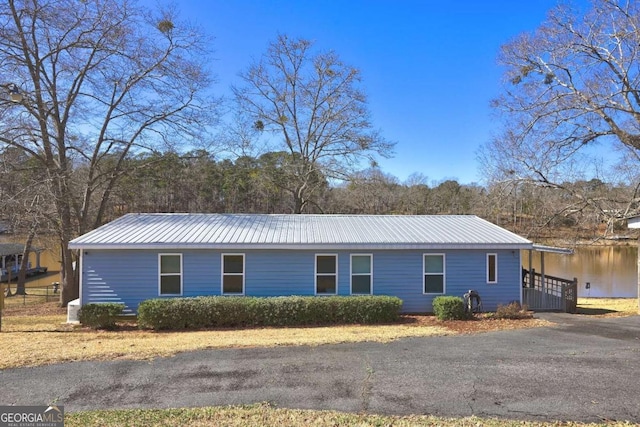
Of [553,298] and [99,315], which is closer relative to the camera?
[99,315]

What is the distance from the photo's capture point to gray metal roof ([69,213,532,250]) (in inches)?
491

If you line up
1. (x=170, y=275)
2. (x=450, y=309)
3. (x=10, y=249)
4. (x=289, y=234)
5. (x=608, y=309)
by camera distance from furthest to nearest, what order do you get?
(x=10, y=249) → (x=608, y=309) → (x=289, y=234) → (x=170, y=275) → (x=450, y=309)

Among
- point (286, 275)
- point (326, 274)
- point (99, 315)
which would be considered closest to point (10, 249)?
point (99, 315)

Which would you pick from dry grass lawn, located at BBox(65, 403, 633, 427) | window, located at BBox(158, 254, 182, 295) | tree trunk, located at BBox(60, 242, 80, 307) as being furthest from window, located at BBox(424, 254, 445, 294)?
tree trunk, located at BBox(60, 242, 80, 307)

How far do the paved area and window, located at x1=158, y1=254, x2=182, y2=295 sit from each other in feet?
16.6

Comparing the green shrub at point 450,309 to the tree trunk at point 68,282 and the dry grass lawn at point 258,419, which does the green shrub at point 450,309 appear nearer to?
the dry grass lawn at point 258,419

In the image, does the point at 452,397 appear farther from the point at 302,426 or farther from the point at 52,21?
the point at 52,21

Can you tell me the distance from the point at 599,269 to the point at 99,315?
33.9 m

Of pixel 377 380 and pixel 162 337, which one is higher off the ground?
pixel 377 380

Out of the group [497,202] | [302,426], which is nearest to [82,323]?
[302,426]

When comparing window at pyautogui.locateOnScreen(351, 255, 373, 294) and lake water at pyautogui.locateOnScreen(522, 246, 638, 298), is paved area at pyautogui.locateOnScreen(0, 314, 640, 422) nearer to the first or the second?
window at pyautogui.locateOnScreen(351, 255, 373, 294)

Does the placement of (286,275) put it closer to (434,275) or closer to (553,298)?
(434,275)

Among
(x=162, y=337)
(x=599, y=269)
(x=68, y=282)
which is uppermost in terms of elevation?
(x=68, y=282)

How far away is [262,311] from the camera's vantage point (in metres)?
11.4
